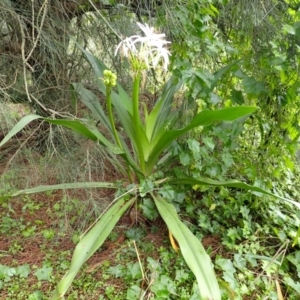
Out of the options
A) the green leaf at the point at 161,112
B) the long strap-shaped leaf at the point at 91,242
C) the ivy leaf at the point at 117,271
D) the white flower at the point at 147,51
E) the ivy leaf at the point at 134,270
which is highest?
the white flower at the point at 147,51

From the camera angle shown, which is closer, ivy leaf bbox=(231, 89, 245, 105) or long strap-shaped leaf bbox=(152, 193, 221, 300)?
long strap-shaped leaf bbox=(152, 193, 221, 300)

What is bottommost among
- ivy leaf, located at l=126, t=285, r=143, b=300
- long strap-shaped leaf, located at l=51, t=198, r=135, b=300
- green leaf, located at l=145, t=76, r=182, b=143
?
ivy leaf, located at l=126, t=285, r=143, b=300

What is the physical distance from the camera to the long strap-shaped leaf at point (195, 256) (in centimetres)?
107

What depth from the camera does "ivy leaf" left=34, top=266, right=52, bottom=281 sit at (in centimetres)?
128

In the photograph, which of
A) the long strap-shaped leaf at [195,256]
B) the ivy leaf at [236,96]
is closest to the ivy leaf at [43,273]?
the long strap-shaped leaf at [195,256]

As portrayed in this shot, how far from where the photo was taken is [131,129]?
1.60 metres

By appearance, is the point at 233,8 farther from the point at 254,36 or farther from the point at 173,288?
the point at 173,288

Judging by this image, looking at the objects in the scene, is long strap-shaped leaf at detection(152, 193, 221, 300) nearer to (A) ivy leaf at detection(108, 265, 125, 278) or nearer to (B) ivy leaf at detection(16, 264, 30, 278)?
(A) ivy leaf at detection(108, 265, 125, 278)

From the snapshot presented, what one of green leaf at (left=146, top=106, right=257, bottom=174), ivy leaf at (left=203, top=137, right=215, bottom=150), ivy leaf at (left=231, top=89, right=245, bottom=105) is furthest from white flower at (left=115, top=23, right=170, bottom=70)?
ivy leaf at (left=231, top=89, right=245, bottom=105)

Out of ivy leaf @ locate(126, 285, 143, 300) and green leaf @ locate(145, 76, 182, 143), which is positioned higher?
green leaf @ locate(145, 76, 182, 143)

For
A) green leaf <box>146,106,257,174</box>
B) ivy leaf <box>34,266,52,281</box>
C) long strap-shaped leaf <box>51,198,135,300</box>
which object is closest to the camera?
long strap-shaped leaf <box>51,198,135,300</box>

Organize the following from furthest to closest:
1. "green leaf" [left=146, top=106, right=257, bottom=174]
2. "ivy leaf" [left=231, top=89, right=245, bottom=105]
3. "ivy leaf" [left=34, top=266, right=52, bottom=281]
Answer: "ivy leaf" [left=231, top=89, right=245, bottom=105] → "ivy leaf" [left=34, top=266, right=52, bottom=281] → "green leaf" [left=146, top=106, right=257, bottom=174]

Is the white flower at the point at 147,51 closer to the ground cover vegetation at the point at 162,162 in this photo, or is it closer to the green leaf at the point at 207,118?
the ground cover vegetation at the point at 162,162

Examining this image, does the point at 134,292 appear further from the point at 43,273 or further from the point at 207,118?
the point at 207,118
